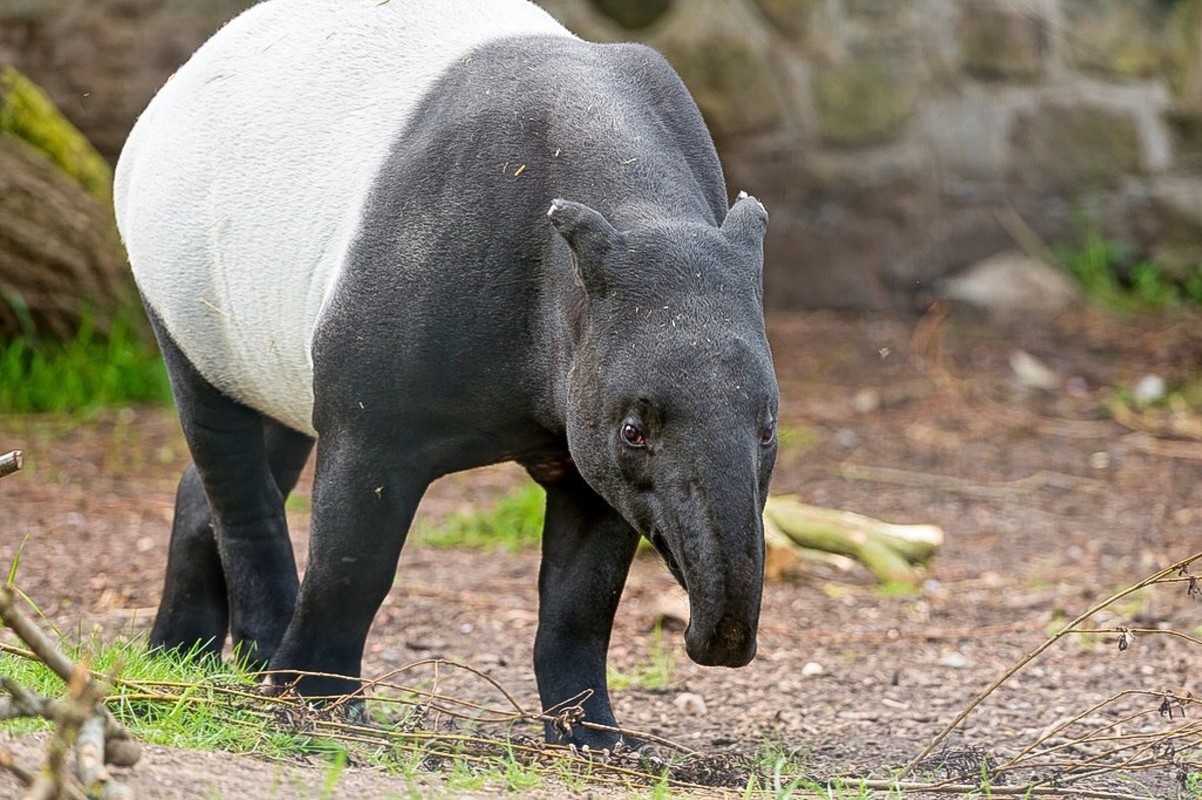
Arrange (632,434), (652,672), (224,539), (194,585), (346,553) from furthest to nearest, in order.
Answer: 1. (652,672)
2. (194,585)
3. (224,539)
4. (346,553)
5. (632,434)

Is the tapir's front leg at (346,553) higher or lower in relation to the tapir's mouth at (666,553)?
lower

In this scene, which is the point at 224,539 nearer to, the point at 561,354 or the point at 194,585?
the point at 194,585

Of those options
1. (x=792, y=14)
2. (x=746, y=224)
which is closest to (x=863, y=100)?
(x=792, y=14)

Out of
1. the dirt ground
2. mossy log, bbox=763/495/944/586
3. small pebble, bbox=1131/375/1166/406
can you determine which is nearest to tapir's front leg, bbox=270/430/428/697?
the dirt ground

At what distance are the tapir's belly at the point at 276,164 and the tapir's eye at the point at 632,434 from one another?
84 centimetres

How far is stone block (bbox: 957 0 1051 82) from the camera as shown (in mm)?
8477

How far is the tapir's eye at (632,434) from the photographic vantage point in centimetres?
289

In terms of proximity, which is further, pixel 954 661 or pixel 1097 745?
pixel 954 661

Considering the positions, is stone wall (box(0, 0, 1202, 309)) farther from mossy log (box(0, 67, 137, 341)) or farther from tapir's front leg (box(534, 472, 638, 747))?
tapir's front leg (box(534, 472, 638, 747))

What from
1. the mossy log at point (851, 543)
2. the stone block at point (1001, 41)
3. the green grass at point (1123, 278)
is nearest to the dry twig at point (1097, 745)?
the mossy log at point (851, 543)

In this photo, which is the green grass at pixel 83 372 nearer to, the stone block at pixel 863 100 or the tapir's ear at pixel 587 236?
the stone block at pixel 863 100

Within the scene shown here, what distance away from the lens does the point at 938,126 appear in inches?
339

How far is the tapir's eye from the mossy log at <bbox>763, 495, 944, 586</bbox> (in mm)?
2574

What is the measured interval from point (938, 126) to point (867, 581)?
3.78 meters
